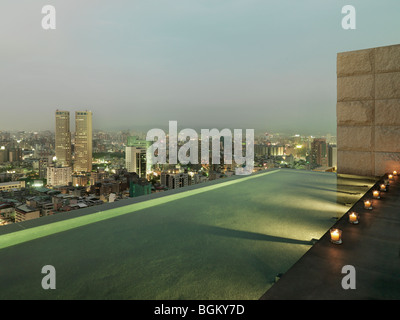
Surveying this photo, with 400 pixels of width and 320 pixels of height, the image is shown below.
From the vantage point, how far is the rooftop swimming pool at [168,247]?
99cm

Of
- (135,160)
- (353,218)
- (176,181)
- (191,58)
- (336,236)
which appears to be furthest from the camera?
(135,160)

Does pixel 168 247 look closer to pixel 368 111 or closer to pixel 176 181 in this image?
pixel 368 111

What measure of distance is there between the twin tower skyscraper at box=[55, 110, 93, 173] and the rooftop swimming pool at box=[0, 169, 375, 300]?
97.4 feet

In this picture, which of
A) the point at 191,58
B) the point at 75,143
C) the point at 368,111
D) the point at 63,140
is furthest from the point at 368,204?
the point at 75,143

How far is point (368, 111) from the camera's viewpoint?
11.3 feet

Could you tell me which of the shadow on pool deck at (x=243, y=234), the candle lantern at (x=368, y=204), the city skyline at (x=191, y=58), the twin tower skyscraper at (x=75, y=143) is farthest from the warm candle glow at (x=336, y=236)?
A: the twin tower skyscraper at (x=75, y=143)

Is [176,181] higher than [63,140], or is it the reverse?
[63,140]

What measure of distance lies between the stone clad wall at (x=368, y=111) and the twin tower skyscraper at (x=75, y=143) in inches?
1174

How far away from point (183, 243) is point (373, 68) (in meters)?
3.76

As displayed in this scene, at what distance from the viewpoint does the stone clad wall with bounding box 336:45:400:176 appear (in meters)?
3.27

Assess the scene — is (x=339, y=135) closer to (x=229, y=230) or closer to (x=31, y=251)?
(x=229, y=230)

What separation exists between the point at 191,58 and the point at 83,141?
24440mm

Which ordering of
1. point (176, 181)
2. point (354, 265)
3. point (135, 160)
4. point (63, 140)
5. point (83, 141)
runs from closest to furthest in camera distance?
point (354, 265), point (176, 181), point (135, 160), point (63, 140), point (83, 141)

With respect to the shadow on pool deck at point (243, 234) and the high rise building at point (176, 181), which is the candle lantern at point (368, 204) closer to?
the shadow on pool deck at point (243, 234)
